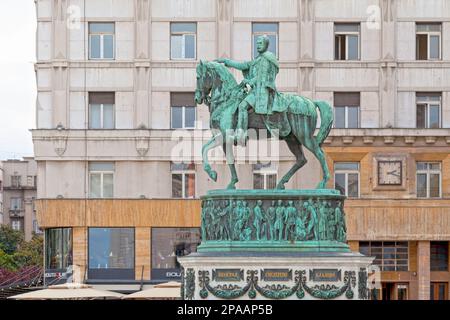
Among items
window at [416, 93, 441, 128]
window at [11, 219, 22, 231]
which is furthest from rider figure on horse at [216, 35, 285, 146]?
window at [11, 219, 22, 231]

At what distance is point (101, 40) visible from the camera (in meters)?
52.2

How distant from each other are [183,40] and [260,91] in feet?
74.3

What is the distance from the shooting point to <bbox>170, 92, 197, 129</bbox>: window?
51750mm

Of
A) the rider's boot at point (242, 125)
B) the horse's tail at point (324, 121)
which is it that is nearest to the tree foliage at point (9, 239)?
the horse's tail at point (324, 121)

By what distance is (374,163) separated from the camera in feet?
169

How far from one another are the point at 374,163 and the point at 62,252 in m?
12.0

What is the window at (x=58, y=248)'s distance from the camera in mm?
51656

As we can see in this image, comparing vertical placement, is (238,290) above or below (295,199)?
below

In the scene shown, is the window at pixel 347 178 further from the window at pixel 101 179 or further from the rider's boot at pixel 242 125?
the rider's boot at pixel 242 125

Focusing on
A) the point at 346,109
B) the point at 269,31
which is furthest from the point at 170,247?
the point at 269,31

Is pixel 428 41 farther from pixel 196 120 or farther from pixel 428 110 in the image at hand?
pixel 196 120
